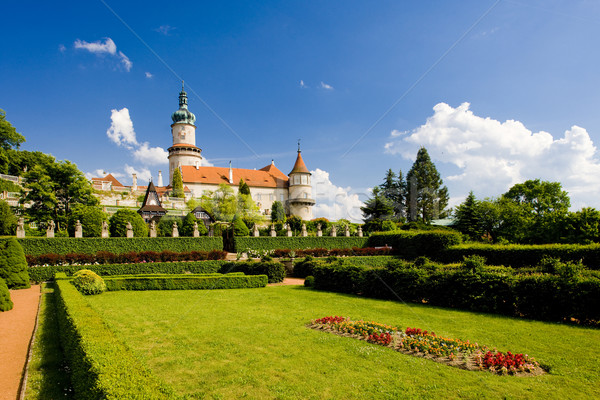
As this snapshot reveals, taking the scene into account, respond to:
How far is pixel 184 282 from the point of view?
15.9 m

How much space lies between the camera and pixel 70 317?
7000mm

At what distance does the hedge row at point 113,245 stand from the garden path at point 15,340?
785 centimetres

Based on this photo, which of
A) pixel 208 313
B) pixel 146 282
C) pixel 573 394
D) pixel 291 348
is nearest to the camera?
pixel 573 394

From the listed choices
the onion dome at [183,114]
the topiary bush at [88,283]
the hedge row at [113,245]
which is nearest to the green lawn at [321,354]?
the topiary bush at [88,283]

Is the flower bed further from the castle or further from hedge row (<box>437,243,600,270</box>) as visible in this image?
the castle

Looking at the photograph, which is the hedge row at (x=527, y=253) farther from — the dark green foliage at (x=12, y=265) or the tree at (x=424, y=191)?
the tree at (x=424, y=191)

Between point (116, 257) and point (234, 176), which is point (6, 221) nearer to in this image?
point (116, 257)

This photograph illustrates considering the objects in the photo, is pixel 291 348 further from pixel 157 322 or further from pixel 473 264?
pixel 473 264

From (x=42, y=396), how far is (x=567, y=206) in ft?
175

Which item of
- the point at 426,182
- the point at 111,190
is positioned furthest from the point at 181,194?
the point at 426,182

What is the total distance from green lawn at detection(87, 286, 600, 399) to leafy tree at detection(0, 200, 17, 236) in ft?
86.8

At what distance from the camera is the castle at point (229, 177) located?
6325 cm

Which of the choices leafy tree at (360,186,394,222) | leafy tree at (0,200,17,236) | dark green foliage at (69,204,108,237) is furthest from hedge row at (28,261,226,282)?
leafy tree at (360,186,394,222)

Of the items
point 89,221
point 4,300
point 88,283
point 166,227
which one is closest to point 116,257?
point 88,283
